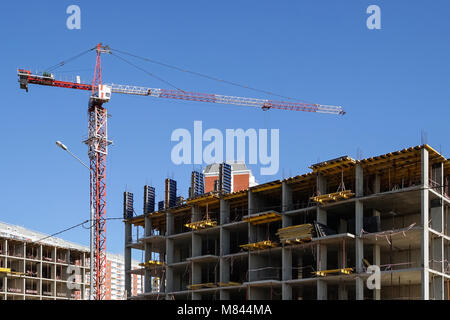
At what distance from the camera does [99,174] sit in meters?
87.1

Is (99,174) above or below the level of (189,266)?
above

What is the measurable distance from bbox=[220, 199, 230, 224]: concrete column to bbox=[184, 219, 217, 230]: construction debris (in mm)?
852

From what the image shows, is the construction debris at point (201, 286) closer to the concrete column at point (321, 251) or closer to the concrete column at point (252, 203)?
the concrete column at point (252, 203)

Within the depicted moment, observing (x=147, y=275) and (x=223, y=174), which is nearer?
(x=223, y=174)

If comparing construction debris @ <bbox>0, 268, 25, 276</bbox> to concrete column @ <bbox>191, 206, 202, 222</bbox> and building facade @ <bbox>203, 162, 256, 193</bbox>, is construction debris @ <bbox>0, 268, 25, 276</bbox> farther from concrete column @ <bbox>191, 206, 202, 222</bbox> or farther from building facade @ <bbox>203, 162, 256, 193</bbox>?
concrete column @ <bbox>191, 206, 202, 222</bbox>

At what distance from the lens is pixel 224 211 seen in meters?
61.1

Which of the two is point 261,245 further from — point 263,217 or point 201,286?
point 201,286

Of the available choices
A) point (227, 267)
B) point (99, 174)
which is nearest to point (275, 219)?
point (227, 267)

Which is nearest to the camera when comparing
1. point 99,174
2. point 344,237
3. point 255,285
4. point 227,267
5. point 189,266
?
point 344,237

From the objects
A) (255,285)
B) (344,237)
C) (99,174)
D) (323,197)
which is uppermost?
(99,174)

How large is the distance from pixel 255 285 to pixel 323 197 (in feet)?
33.9

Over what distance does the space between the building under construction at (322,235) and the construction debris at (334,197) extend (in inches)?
3.0

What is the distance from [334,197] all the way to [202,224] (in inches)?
589
